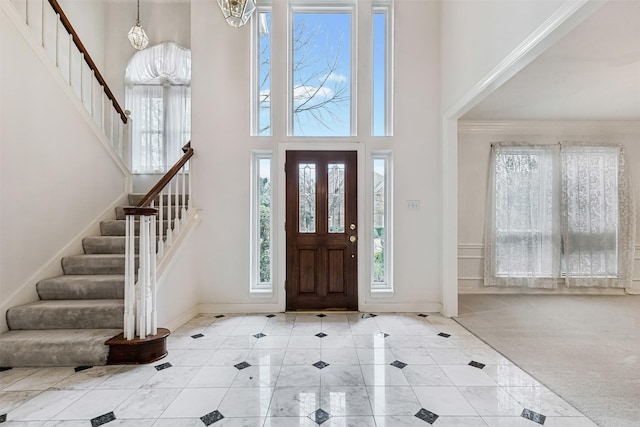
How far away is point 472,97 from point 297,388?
3.13m

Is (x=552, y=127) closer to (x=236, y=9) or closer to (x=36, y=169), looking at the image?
(x=236, y=9)

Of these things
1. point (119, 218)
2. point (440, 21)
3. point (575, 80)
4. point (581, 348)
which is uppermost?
point (440, 21)

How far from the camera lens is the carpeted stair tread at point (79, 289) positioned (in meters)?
2.89

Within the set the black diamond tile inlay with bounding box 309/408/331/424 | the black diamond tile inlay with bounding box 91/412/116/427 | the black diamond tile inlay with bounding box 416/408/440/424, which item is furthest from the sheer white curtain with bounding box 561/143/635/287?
the black diamond tile inlay with bounding box 91/412/116/427

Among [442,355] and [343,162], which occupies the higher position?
[343,162]

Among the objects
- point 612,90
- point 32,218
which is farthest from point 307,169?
point 612,90

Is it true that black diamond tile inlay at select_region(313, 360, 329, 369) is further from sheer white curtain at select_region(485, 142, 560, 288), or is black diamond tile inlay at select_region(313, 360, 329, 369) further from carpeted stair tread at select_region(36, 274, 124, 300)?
sheer white curtain at select_region(485, 142, 560, 288)

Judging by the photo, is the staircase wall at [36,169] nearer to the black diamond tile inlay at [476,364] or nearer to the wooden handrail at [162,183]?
the wooden handrail at [162,183]

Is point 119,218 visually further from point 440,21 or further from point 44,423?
point 440,21

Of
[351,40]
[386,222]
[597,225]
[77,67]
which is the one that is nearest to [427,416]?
[386,222]

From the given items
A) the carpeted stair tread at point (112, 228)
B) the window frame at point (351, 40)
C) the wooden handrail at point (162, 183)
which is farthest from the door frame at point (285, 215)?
the carpeted stair tread at point (112, 228)

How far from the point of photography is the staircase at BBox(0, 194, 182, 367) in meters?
2.39

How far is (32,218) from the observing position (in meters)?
2.88

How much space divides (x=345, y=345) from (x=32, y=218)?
3344 mm
